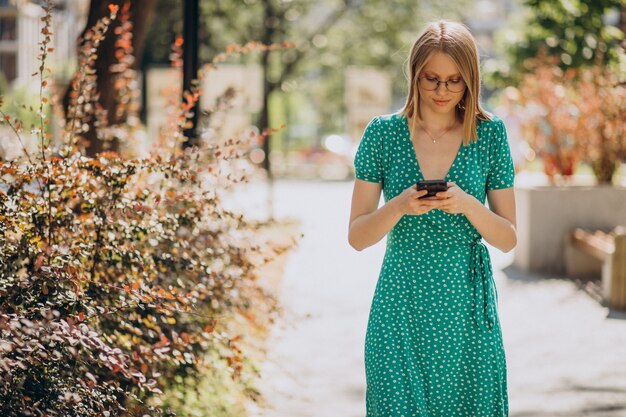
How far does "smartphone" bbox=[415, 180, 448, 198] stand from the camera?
2996 mm

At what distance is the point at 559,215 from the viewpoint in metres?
10.6

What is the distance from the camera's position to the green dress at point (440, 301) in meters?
3.29

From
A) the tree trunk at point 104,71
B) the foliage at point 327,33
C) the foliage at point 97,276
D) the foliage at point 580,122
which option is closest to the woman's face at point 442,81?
the foliage at point 97,276

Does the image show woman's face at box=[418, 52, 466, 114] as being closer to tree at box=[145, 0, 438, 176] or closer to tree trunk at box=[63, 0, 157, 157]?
tree trunk at box=[63, 0, 157, 157]

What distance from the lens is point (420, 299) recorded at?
3320 mm

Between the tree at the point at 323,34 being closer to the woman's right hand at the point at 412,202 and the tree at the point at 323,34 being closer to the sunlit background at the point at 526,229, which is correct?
the sunlit background at the point at 526,229

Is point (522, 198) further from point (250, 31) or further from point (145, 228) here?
point (250, 31)

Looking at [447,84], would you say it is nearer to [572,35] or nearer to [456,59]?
[456,59]

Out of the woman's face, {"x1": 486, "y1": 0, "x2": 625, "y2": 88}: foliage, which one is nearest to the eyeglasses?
the woman's face

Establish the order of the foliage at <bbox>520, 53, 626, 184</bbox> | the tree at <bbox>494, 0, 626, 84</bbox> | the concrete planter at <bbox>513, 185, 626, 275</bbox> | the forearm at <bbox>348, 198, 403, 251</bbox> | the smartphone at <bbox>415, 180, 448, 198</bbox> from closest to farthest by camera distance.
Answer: the smartphone at <bbox>415, 180, 448, 198</bbox>, the forearm at <bbox>348, 198, 403, 251</bbox>, the tree at <bbox>494, 0, 626, 84</bbox>, the concrete planter at <bbox>513, 185, 626, 275</bbox>, the foliage at <bbox>520, 53, 626, 184</bbox>

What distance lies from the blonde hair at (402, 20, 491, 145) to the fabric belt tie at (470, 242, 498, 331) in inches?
15.2

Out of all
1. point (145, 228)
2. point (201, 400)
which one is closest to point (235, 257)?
point (201, 400)

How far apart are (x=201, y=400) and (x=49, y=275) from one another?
1.98 metres

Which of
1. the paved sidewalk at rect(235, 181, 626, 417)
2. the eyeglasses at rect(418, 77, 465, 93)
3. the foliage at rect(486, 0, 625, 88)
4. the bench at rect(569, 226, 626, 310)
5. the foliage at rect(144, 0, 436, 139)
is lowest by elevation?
the paved sidewalk at rect(235, 181, 626, 417)
